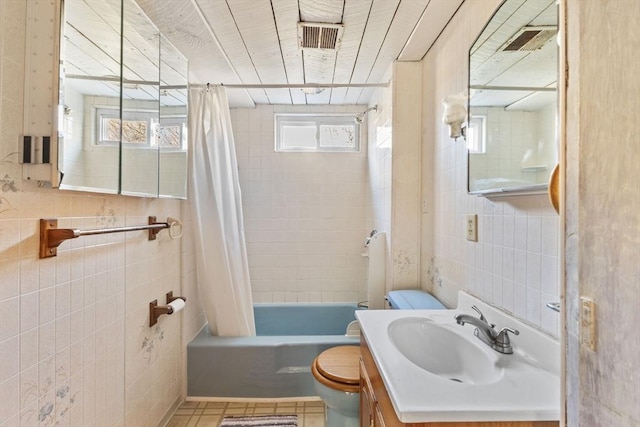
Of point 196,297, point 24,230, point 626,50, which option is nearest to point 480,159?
point 626,50

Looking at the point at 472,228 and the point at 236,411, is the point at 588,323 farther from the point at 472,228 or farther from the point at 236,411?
the point at 236,411

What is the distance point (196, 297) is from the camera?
2203 millimetres

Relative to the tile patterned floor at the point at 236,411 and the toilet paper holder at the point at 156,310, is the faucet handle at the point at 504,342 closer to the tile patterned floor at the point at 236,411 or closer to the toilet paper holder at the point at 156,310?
the tile patterned floor at the point at 236,411

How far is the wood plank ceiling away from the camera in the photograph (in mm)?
1440

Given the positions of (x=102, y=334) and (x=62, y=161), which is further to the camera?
(x=102, y=334)

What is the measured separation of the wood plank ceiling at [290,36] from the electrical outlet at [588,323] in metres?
1.44

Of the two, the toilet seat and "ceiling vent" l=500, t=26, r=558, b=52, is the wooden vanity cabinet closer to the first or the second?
the toilet seat

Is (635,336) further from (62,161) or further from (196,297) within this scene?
(196,297)

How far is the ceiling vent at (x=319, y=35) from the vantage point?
159cm

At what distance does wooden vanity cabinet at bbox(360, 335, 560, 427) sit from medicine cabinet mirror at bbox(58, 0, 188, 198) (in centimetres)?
117

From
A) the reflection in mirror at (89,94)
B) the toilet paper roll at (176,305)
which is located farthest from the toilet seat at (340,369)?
the reflection in mirror at (89,94)

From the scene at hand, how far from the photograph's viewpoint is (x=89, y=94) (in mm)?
1108

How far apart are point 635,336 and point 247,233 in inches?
105

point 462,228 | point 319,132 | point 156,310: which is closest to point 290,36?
point 319,132
